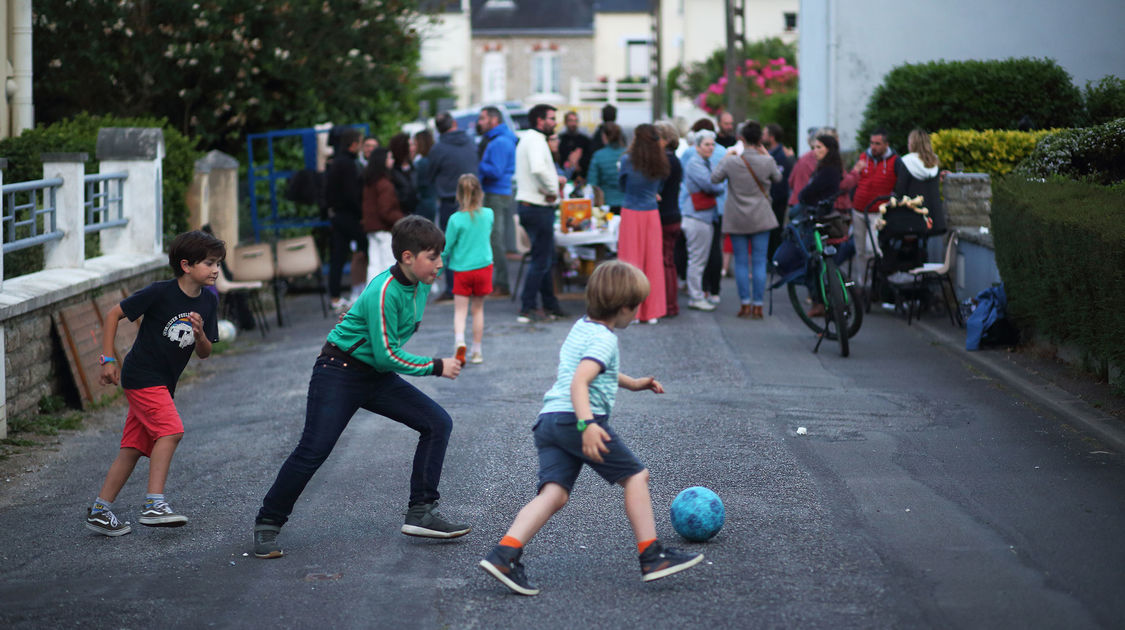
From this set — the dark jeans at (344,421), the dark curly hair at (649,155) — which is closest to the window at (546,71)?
the dark curly hair at (649,155)

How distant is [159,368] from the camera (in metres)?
6.10

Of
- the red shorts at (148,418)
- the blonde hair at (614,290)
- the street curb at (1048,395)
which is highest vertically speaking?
the blonde hair at (614,290)

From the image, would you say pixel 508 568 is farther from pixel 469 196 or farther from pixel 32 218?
pixel 32 218

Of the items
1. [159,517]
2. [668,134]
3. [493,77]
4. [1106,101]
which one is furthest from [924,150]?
[493,77]

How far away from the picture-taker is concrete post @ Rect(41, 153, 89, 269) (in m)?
10.0

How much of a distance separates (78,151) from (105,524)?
6456 mm

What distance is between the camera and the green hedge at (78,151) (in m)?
10.3

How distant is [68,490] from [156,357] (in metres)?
1.51

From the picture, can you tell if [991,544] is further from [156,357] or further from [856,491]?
[156,357]

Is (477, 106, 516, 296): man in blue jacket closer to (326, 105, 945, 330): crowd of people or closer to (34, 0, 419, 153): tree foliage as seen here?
(326, 105, 945, 330): crowd of people

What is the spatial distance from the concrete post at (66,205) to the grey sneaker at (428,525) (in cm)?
561

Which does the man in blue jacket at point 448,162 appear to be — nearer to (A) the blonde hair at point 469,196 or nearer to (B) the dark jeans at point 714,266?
(B) the dark jeans at point 714,266

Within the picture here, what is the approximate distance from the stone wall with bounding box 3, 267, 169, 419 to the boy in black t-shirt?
8.83 feet

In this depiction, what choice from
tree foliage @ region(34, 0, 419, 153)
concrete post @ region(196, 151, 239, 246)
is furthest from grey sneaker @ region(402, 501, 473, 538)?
tree foliage @ region(34, 0, 419, 153)
